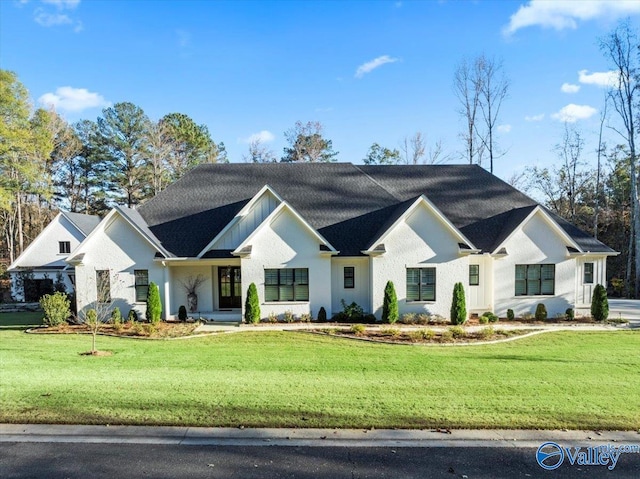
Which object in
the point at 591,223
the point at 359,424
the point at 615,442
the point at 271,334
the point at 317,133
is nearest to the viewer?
the point at 615,442

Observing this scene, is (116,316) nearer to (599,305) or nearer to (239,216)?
(239,216)

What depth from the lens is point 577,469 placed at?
203 inches

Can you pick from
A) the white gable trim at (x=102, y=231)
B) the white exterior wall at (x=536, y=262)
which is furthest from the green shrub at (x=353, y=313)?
the white gable trim at (x=102, y=231)

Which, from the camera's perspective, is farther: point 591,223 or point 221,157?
point 221,157

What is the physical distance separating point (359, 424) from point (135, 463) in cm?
343

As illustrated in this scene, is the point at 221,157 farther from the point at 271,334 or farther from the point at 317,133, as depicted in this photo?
the point at 271,334

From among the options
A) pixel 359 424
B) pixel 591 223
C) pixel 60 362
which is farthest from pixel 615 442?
pixel 591 223

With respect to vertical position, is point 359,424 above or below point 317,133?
below

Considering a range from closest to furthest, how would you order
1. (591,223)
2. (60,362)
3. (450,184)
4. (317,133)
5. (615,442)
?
(615,442) < (60,362) < (450,184) < (591,223) < (317,133)

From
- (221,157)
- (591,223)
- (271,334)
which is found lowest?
(271,334)

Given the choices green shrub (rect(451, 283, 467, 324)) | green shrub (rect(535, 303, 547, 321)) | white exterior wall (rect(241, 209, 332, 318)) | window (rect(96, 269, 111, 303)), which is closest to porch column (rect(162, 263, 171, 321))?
window (rect(96, 269, 111, 303))

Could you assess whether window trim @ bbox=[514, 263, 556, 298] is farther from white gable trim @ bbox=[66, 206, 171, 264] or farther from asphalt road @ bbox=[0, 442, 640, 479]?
white gable trim @ bbox=[66, 206, 171, 264]

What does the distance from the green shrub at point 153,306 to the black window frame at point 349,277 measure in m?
8.61

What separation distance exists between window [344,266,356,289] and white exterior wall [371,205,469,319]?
1.19m
